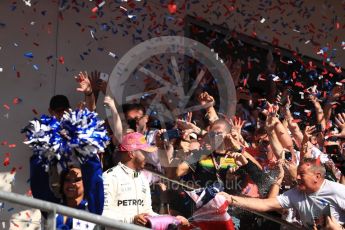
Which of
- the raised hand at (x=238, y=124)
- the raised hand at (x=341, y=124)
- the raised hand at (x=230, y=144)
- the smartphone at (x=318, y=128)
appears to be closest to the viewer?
the raised hand at (x=230, y=144)

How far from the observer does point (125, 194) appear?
28.6 ft

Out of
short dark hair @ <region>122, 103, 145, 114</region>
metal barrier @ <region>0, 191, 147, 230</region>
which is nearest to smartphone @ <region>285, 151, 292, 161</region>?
short dark hair @ <region>122, 103, 145, 114</region>

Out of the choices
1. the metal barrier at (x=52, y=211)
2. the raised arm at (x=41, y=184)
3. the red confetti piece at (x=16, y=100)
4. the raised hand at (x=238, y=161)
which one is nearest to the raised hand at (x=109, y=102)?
the red confetti piece at (x=16, y=100)

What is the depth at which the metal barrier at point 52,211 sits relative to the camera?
589 cm

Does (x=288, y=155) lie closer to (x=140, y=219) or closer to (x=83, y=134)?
(x=140, y=219)

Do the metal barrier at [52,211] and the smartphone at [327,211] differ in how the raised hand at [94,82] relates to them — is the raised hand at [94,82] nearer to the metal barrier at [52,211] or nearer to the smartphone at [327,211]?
the smartphone at [327,211]

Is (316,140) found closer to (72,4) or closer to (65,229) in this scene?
(72,4)

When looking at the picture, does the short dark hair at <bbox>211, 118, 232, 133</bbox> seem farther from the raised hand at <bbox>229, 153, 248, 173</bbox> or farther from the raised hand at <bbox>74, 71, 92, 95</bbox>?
the raised hand at <bbox>74, 71, 92, 95</bbox>

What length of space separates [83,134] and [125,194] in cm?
121

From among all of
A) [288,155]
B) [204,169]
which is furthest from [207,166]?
[288,155]

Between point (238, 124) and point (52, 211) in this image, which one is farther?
point (238, 124)

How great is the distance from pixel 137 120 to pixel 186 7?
7.47 ft

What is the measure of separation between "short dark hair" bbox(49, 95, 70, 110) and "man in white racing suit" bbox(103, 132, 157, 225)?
911 mm

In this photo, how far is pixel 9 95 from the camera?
10297mm
